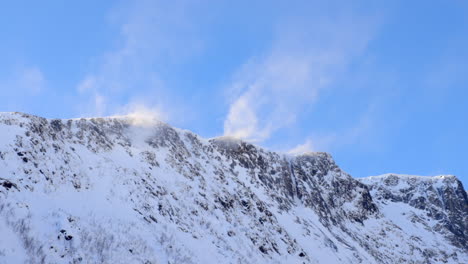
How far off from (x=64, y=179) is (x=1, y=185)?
562 centimetres

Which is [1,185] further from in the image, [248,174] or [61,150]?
[248,174]

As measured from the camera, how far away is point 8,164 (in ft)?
62.9

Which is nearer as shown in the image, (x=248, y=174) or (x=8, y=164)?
(x=8, y=164)

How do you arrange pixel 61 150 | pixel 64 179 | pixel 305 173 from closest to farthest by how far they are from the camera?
pixel 64 179, pixel 61 150, pixel 305 173

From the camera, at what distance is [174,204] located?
29.0 m

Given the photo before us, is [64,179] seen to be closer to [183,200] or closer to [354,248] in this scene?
[183,200]

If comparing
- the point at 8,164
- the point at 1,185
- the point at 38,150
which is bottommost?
the point at 1,185

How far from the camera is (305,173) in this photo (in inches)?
2539

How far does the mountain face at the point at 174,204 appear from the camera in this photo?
1672 cm

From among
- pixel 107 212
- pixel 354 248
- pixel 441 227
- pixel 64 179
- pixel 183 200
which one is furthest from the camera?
pixel 441 227

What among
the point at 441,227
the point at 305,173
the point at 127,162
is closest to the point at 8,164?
the point at 127,162

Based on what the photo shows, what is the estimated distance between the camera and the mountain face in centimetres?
1672

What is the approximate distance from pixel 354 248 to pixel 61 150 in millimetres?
37479

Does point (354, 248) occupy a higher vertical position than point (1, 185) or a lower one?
higher
